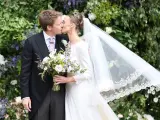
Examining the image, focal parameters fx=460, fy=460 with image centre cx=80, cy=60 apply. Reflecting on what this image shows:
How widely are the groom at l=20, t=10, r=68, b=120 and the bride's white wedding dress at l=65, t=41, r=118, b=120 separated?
0.08 meters

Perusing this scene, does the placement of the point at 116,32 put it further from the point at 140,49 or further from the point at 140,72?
the point at 140,72

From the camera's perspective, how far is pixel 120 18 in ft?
20.7

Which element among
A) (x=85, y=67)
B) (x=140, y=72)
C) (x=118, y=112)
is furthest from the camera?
(x=118, y=112)

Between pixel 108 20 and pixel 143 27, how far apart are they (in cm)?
55

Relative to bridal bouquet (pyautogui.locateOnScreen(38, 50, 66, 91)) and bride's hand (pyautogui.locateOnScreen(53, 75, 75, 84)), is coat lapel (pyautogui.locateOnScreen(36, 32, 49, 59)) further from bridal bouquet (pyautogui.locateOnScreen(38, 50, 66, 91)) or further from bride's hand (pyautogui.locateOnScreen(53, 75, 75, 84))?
bride's hand (pyautogui.locateOnScreen(53, 75, 75, 84))

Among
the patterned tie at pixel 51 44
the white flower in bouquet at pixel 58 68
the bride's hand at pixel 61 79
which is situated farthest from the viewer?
the patterned tie at pixel 51 44

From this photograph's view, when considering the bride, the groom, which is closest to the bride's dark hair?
the bride

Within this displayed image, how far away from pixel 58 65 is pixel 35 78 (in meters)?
0.37

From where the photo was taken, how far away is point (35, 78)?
461cm

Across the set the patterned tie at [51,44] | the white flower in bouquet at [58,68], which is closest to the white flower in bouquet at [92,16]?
the patterned tie at [51,44]

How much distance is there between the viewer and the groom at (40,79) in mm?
4535

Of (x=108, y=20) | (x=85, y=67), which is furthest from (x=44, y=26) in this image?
(x=108, y=20)

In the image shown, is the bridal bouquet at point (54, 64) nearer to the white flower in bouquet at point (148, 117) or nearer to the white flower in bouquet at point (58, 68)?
the white flower in bouquet at point (58, 68)

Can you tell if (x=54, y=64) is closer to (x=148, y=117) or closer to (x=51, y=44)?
(x=51, y=44)
